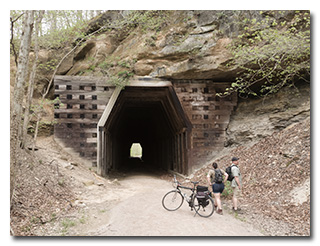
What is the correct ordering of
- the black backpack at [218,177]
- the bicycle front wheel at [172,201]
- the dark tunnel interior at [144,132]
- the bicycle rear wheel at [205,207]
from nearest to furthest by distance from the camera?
the bicycle rear wheel at [205,207], the black backpack at [218,177], the bicycle front wheel at [172,201], the dark tunnel interior at [144,132]

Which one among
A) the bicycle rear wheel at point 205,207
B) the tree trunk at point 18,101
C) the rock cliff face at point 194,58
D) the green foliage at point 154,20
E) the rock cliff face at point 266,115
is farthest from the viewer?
the green foliage at point 154,20

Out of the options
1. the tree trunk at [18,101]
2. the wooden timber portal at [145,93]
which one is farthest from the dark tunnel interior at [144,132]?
the tree trunk at [18,101]

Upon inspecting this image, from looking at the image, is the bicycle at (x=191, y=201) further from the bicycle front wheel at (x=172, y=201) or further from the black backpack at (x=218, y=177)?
the black backpack at (x=218, y=177)

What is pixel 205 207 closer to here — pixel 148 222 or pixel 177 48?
pixel 148 222

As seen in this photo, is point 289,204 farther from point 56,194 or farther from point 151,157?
point 151,157

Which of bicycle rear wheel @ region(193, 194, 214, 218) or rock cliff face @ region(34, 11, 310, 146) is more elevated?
rock cliff face @ region(34, 11, 310, 146)

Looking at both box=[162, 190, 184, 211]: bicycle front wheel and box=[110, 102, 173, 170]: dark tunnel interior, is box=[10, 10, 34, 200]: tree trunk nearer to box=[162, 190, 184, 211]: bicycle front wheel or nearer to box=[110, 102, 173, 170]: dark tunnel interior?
box=[162, 190, 184, 211]: bicycle front wheel

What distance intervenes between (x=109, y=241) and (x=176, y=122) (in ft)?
33.3

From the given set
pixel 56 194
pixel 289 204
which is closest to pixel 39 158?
pixel 56 194

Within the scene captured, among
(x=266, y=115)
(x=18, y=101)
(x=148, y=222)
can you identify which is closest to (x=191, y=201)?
(x=148, y=222)

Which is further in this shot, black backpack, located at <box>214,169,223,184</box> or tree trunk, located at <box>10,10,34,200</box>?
black backpack, located at <box>214,169,223,184</box>

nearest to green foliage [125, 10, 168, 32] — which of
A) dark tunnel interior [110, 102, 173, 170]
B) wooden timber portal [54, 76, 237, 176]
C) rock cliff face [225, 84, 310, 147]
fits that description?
wooden timber portal [54, 76, 237, 176]

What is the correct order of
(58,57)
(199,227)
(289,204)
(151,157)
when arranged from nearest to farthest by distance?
(199,227), (289,204), (58,57), (151,157)

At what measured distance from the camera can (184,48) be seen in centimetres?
1240
